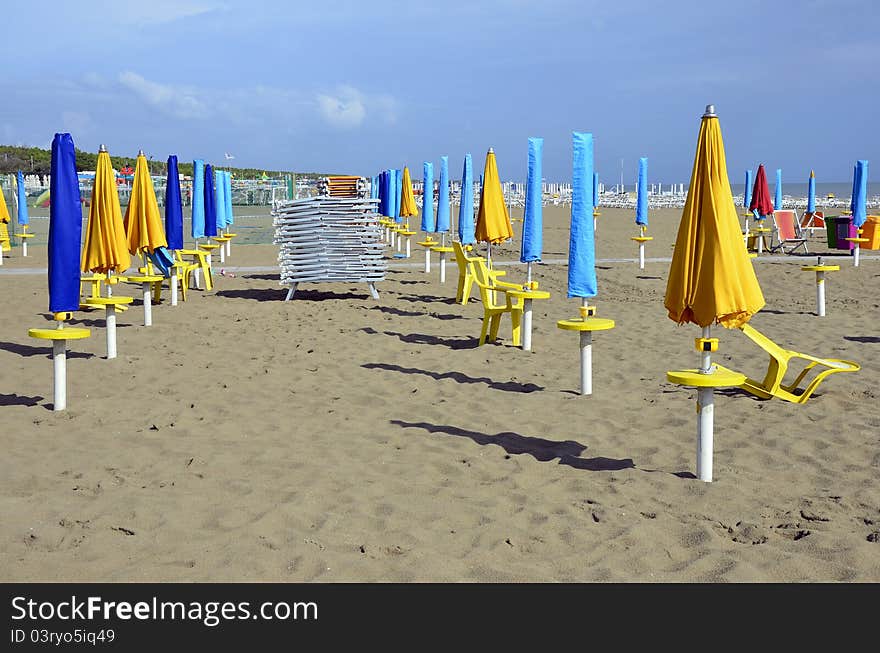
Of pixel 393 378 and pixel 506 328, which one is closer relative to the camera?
pixel 393 378

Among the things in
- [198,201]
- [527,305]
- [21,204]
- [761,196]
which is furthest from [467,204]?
[21,204]

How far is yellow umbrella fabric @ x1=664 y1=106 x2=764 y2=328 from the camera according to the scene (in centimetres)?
461

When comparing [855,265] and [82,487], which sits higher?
[855,265]

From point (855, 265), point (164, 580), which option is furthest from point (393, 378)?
point (855, 265)

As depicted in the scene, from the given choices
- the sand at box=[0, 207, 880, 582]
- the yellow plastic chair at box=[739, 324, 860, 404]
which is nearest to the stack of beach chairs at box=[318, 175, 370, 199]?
the sand at box=[0, 207, 880, 582]

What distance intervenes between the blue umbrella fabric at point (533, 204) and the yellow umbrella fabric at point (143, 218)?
4.46 meters

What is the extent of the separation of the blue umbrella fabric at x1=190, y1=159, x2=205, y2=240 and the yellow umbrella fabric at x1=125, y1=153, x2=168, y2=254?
3.89 m

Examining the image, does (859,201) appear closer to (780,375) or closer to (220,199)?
(780,375)

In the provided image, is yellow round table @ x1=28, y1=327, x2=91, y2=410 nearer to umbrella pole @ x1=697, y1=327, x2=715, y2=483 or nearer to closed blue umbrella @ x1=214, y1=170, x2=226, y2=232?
umbrella pole @ x1=697, y1=327, x2=715, y2=483
